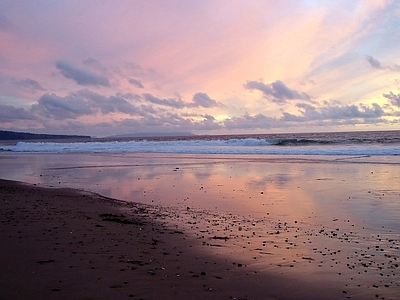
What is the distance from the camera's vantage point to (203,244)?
7582 mm

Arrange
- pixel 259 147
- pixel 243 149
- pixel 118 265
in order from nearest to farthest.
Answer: pixel 118 265
pixel 243 149
pixel 259 147

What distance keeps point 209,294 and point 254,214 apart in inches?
220

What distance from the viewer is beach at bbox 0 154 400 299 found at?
17.3ft

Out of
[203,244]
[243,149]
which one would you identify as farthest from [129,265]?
[243,149]

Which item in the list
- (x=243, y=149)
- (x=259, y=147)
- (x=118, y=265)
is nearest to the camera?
(x=118, y=265)

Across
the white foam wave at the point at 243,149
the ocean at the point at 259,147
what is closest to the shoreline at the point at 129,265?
the ocean at the point at 259,147

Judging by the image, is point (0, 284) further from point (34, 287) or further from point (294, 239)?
point (294, 239)

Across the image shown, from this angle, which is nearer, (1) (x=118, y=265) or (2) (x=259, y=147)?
(1) (x=118, y=265)

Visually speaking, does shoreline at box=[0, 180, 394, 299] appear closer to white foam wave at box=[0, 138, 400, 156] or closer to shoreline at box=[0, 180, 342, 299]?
shoreline at box=[0, 180, 342, 299]

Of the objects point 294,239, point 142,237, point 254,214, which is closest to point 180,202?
point 254,214

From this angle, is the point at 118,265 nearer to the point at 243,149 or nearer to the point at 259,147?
the point at 243,149

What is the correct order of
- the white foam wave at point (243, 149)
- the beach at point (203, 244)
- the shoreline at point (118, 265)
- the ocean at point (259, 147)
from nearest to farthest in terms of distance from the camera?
1. the shoreline at point (118, 265)
2. the beach at point (203, 244)
3. the white foam wave at point (243, 149)
4. the ocean at point (259, 147)

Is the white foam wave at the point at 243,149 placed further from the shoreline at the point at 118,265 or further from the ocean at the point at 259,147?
the shoreline at the point at 118,265

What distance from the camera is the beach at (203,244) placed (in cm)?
527
